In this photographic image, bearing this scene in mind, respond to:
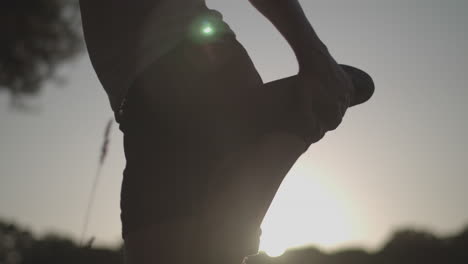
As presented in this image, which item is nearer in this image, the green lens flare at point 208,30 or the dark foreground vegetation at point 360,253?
the green lens flare at point 208,30

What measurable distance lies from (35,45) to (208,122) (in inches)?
252

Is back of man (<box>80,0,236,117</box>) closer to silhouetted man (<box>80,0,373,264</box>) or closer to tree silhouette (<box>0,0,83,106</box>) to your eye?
silhouetted man (<box>80,0,373,264</box>)

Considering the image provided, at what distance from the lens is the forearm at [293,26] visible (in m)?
1.54

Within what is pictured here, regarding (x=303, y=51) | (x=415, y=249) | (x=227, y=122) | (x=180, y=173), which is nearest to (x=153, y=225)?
(x=180, y=173)

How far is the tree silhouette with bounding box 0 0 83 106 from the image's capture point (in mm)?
6844

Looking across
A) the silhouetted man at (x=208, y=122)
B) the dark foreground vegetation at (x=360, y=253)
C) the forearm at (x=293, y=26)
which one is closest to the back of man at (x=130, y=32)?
the silhouetted man at (x=208, y=122)

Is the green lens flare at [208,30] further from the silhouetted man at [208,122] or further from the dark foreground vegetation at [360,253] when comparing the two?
the dark foreground vegetation at [360,253]

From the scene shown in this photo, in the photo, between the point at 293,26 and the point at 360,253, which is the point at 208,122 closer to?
the point at 293,26

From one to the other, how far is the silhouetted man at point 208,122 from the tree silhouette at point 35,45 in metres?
5.42

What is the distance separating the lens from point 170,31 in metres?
1.71

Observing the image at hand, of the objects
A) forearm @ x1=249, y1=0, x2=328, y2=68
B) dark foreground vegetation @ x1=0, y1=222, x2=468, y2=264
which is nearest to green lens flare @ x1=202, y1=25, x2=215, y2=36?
forearm @ x1=249, y1=0, x2=328, y2=68

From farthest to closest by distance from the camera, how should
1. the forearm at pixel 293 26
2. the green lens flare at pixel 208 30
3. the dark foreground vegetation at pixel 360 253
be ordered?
the dark foreground vegetation at pixel 360 253 → the green lens flare at pixel 208 30 → the forearm at pixel 293 26

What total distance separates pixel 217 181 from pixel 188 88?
30 centimetres

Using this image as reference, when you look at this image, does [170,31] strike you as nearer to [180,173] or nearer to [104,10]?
[104,10]
